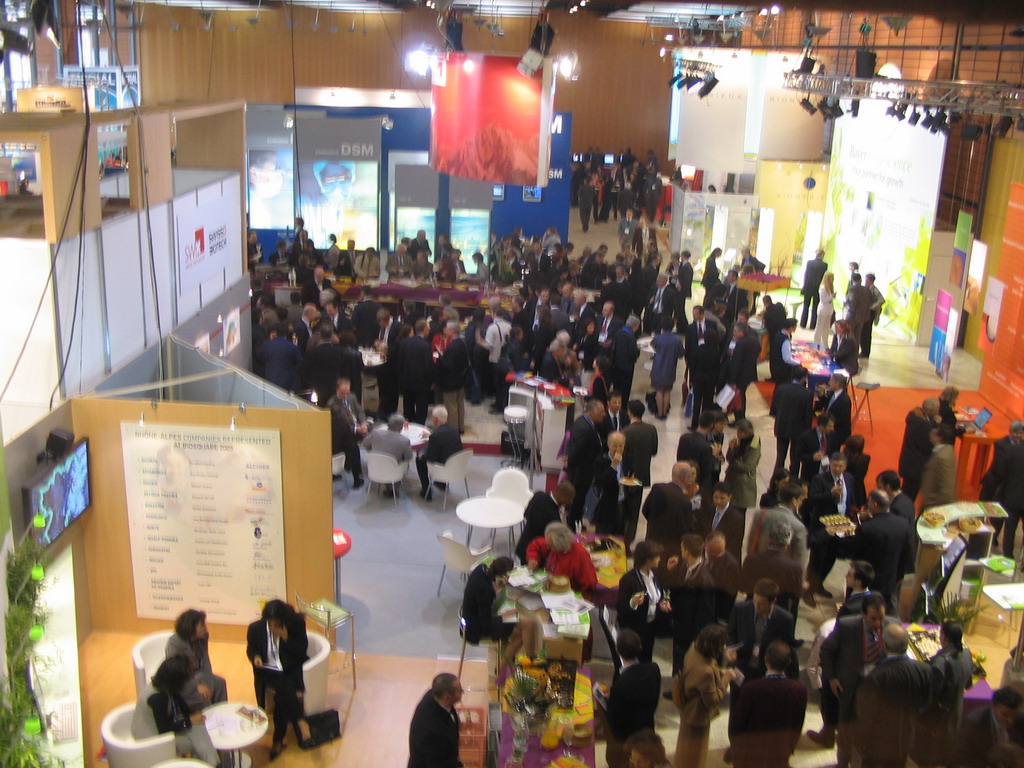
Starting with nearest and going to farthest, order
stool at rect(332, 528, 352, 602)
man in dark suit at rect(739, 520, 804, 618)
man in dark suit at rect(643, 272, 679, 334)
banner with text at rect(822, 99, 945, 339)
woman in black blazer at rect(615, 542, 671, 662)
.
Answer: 1. woman in black blazer at rect(615, 542, 671, 662)
2. man in dark suit at rect(739, 520, 804, 618)
3. stool at rect(332, 528, 352, 602)
4. man in dark suit at rect(643, 272, 679, 334)
5. banner with text at rect(822, 99, 945, 339)

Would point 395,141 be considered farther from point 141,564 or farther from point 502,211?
point 141,564

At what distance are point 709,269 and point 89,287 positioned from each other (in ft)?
29.9

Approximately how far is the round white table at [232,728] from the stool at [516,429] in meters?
4.46

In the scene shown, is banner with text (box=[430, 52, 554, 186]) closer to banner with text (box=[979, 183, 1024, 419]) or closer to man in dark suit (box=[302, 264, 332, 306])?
Answer: man in dark suit (box=[302, 264, 332, 306])

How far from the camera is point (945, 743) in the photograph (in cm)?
500

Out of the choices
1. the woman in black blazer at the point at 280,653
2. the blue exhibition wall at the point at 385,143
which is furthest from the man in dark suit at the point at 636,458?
the blue exhibition wall at the point at 385,143

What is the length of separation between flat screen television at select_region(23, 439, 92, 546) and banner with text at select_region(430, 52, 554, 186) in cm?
289

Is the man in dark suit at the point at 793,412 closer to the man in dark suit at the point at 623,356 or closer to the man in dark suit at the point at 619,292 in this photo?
the man in dark suit at the point at 623,356

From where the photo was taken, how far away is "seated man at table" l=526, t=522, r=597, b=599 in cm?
603

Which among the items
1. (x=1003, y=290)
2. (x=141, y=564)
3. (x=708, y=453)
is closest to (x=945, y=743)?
(x=708, y=453)

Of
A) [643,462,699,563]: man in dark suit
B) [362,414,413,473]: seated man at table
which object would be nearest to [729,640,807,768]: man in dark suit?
[643,462,699,563]: man in dark suit

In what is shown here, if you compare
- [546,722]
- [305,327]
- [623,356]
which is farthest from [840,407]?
[305,327]

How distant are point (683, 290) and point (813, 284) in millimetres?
2393

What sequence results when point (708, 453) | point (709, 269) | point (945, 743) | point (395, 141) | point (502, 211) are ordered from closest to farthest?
point (945, 743), point (708, 453), point (709, 269), point (395, 141), point (502, 211)
